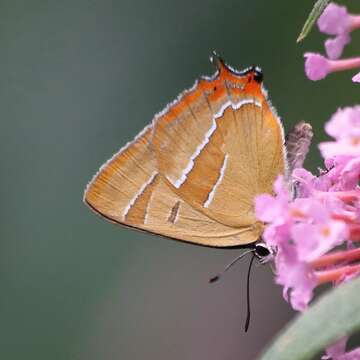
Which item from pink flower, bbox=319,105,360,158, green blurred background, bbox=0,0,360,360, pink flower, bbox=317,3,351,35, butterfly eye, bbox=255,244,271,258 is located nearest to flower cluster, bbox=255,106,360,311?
pink flower, bbox=319,105,360,158

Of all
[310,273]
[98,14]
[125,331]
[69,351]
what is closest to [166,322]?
[125,331]

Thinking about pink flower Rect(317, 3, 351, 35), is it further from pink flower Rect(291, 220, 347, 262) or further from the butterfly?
the butterfly

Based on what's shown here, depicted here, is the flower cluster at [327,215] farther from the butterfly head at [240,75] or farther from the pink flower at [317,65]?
the butterfly head at [240,75]

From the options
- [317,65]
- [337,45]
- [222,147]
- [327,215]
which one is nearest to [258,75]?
[222,147]

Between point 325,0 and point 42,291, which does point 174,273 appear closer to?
point 42,291

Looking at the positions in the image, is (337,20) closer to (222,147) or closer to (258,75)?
(258,75)

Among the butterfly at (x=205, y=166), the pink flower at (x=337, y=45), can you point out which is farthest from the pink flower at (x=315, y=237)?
the butterfly at (x=205, y=166)
